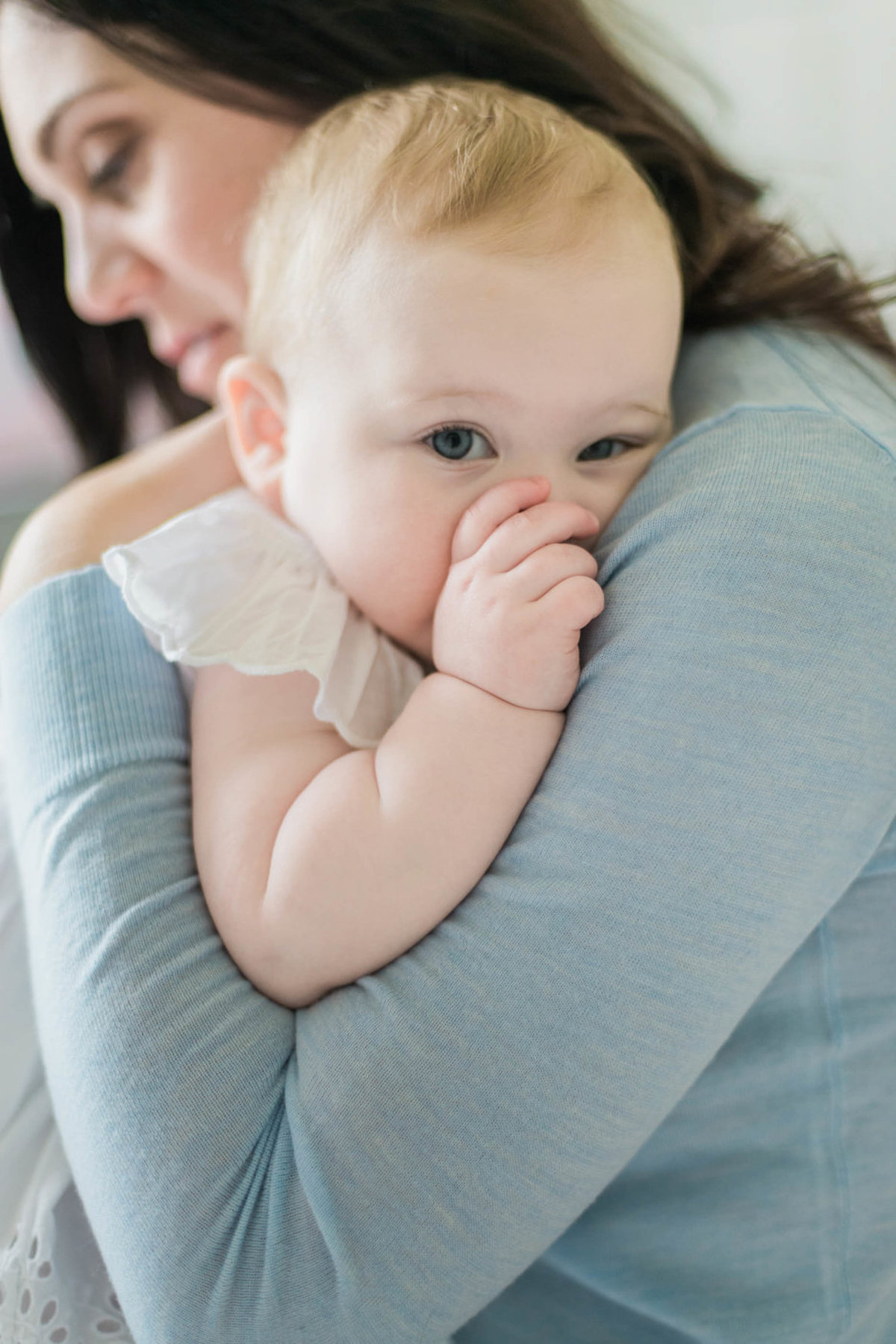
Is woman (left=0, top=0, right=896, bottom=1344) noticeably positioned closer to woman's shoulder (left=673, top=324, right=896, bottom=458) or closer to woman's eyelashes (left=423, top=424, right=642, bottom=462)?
woman's shoulder (left=673, top=324, right=896, bottom=458)

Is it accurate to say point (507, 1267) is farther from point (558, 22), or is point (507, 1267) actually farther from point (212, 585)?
point (558, 22)

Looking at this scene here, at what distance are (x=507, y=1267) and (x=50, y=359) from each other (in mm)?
1480

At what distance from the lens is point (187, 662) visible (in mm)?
749

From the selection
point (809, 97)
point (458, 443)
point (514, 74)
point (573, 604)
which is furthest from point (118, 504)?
point (809, 97)

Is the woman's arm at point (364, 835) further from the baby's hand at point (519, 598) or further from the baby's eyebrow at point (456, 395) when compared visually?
the baby's eyebrow at point (456, 395)

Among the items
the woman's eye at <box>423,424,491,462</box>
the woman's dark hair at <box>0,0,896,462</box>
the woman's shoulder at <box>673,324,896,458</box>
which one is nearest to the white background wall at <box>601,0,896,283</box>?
the woman's dark hair at <box>0,0,896,462</box>

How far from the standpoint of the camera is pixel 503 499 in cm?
76

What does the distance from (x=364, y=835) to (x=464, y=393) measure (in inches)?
13.5

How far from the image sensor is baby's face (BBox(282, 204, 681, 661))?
761 millimetres

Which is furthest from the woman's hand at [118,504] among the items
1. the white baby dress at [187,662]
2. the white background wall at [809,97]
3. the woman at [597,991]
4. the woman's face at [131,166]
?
the white background wall at [809,97]

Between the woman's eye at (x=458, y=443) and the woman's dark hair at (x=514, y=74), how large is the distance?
34cm

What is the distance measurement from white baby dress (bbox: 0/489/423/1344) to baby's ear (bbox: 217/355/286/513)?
32mm

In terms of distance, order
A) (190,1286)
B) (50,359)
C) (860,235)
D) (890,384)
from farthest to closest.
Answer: (860,235), (50,359), (890,384), (190,1286)

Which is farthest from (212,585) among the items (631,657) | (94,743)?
(631,657)
